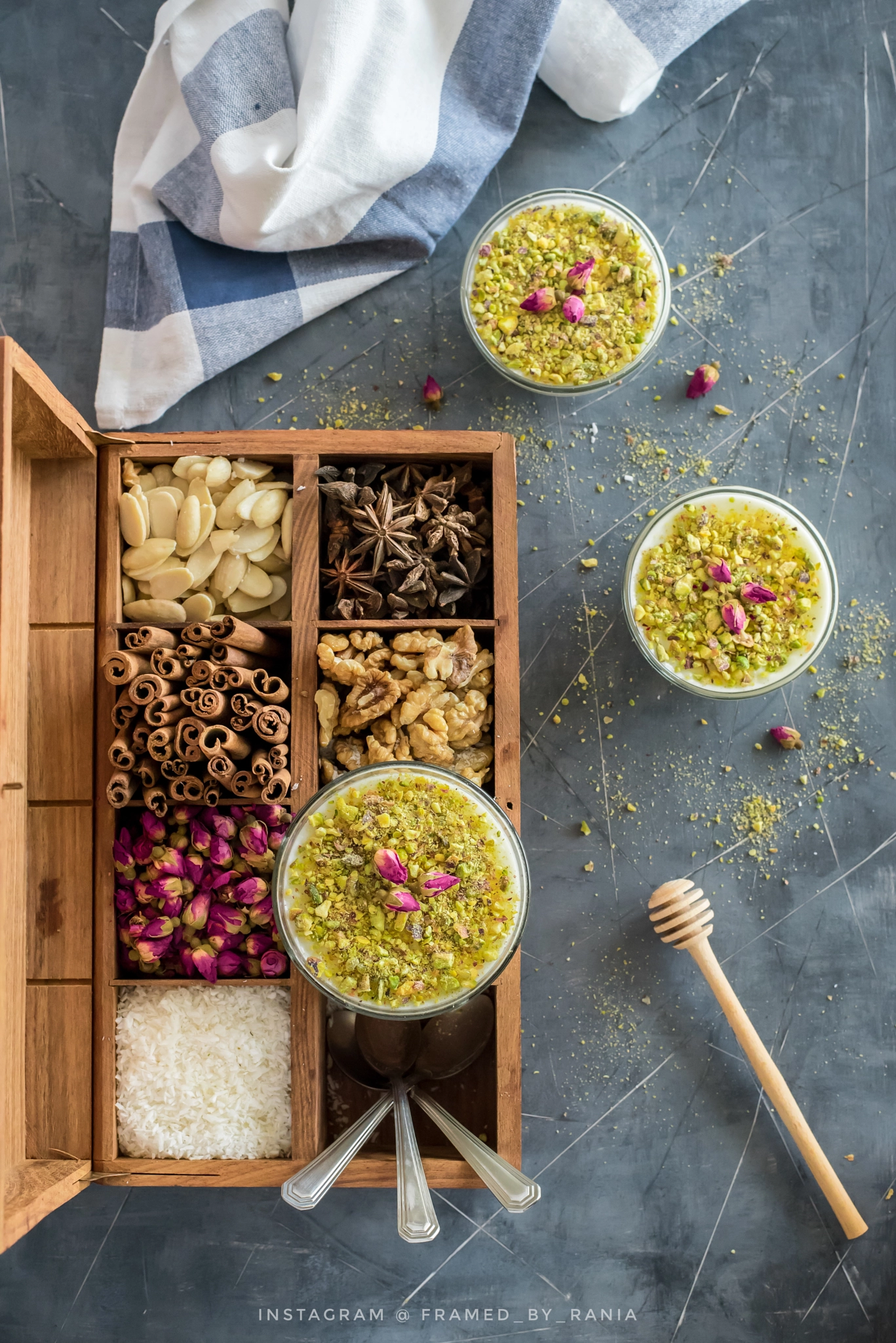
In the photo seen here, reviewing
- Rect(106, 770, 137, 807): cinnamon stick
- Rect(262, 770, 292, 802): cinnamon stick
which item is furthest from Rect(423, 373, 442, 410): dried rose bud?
Rect(106, 770, 137, 807): cinnamon stick

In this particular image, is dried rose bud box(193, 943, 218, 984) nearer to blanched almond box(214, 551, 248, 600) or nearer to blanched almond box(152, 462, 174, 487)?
blanched almond box(214, 551, 248, 600)

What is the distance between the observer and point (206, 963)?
4.93 ft

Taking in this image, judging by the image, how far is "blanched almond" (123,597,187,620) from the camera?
1584mm

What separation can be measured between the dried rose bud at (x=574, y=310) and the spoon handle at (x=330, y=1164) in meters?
1.47

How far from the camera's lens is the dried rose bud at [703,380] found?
1.84m

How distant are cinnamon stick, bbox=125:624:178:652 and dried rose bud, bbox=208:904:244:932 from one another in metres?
0.46

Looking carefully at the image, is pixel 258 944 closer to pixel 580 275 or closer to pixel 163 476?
pixel 163 476

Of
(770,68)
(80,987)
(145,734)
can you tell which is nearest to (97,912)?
(80,987)

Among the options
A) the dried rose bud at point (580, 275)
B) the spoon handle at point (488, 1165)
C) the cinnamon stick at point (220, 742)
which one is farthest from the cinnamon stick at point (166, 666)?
the dried rose bud at point (580, 275)

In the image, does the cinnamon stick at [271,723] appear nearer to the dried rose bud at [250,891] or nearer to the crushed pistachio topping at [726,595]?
the dried rose bud at [250,891]

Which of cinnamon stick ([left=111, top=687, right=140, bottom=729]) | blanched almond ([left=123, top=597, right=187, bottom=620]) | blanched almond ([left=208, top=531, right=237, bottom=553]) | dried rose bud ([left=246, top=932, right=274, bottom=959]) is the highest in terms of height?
blanched almond ([left=208, top=531, right=237, bottom=553])

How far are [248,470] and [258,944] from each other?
848mm

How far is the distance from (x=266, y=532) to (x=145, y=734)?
16.8 inches

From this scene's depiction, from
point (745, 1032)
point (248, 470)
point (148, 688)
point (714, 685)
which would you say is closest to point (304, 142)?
point (248, 470)
